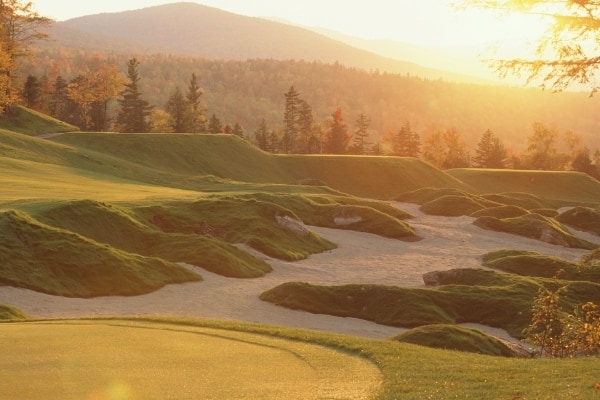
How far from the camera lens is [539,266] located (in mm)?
55469

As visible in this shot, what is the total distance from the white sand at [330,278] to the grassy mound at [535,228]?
1517 millimetres

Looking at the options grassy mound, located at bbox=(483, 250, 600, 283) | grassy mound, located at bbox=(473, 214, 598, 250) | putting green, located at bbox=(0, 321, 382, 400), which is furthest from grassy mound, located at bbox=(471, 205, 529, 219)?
putting green, located at bbox=(0, 321, 382, 400)

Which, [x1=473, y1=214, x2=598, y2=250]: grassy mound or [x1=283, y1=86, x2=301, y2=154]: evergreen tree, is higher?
[x1=283, y1=86, x2=301, y2=154]: evergreen tree

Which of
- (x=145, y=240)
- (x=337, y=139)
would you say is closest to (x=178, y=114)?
(x=337, y=139)

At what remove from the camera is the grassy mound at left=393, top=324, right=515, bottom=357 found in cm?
2706

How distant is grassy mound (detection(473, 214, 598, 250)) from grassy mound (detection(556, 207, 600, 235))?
10.3 metres

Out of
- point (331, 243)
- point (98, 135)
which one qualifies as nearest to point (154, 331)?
point (331, 243)

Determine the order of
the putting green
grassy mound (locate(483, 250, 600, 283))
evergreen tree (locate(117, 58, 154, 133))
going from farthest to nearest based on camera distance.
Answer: evergreen tree (locate(117, 58, 154, 133)) → grassy mound (locate(483, 250, 600, 283)) → the putting green

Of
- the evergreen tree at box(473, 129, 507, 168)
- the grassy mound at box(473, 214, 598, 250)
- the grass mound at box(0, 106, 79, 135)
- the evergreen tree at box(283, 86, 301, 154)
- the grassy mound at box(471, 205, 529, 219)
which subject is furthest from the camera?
the evergreen tree at box(473, 129, 507, 168)

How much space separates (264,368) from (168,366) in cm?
201

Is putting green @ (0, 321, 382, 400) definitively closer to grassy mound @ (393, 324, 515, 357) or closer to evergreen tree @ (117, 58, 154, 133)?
grassy mound @ (393, 324, 515, 357)

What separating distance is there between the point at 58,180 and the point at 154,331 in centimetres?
5192

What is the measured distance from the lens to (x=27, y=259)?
40000mm

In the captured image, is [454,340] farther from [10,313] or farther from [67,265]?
[67,265]
